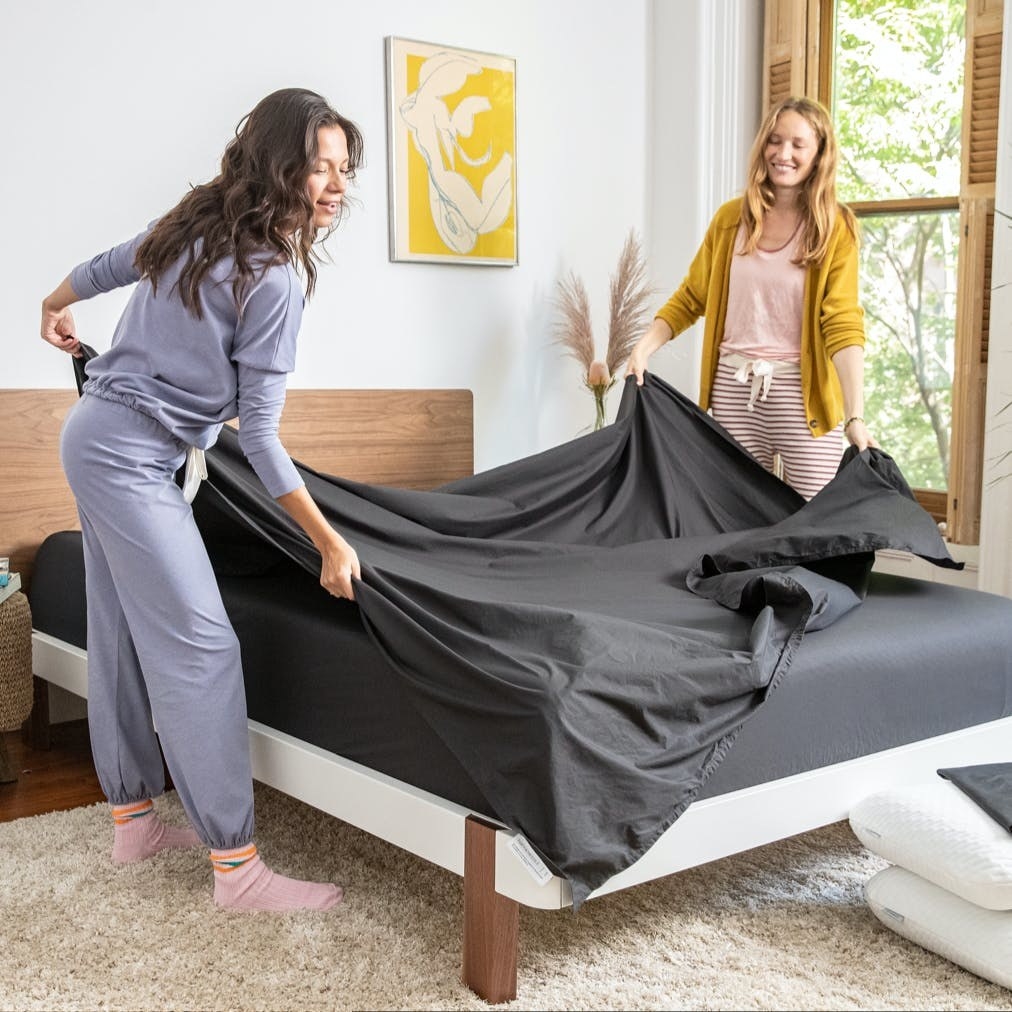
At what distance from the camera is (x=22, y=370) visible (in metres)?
3.53

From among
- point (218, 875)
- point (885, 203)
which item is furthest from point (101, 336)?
point (885, 203)

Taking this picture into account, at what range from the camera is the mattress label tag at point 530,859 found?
1.93 meters

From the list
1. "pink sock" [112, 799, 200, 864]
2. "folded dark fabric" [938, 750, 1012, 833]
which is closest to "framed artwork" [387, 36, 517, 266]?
"pink sock" [112, 799, 200, 864]

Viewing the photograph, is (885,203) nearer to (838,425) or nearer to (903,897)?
(838,425)

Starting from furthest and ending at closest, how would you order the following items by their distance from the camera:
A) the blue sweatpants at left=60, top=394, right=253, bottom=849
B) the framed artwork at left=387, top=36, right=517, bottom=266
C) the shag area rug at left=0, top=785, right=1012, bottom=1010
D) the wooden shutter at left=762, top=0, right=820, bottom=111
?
the wooden shutter at left=762, top=0, right=820, bottom=111
the framed artwork at left=387, top=36, right=517, bottom=266
the blue sweatpants at left=60, top=394, right=253, bottom=849
the shag area rug at left=0, top=785, right=1012, bottom=1010

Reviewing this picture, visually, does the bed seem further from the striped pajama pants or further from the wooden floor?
the wooden floor

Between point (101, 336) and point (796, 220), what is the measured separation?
1.97m

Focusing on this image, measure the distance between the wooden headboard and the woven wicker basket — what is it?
0.39 m

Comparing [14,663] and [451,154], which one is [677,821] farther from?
[451,154]

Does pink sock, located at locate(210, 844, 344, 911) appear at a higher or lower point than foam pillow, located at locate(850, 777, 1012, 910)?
lower

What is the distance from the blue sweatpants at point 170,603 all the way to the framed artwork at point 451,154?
207cm

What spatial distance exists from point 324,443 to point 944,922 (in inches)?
97.8

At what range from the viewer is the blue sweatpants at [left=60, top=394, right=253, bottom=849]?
2.30m

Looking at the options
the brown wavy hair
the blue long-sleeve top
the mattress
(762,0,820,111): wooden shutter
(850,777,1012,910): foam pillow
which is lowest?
(850,777,1012,910): foam pillow
